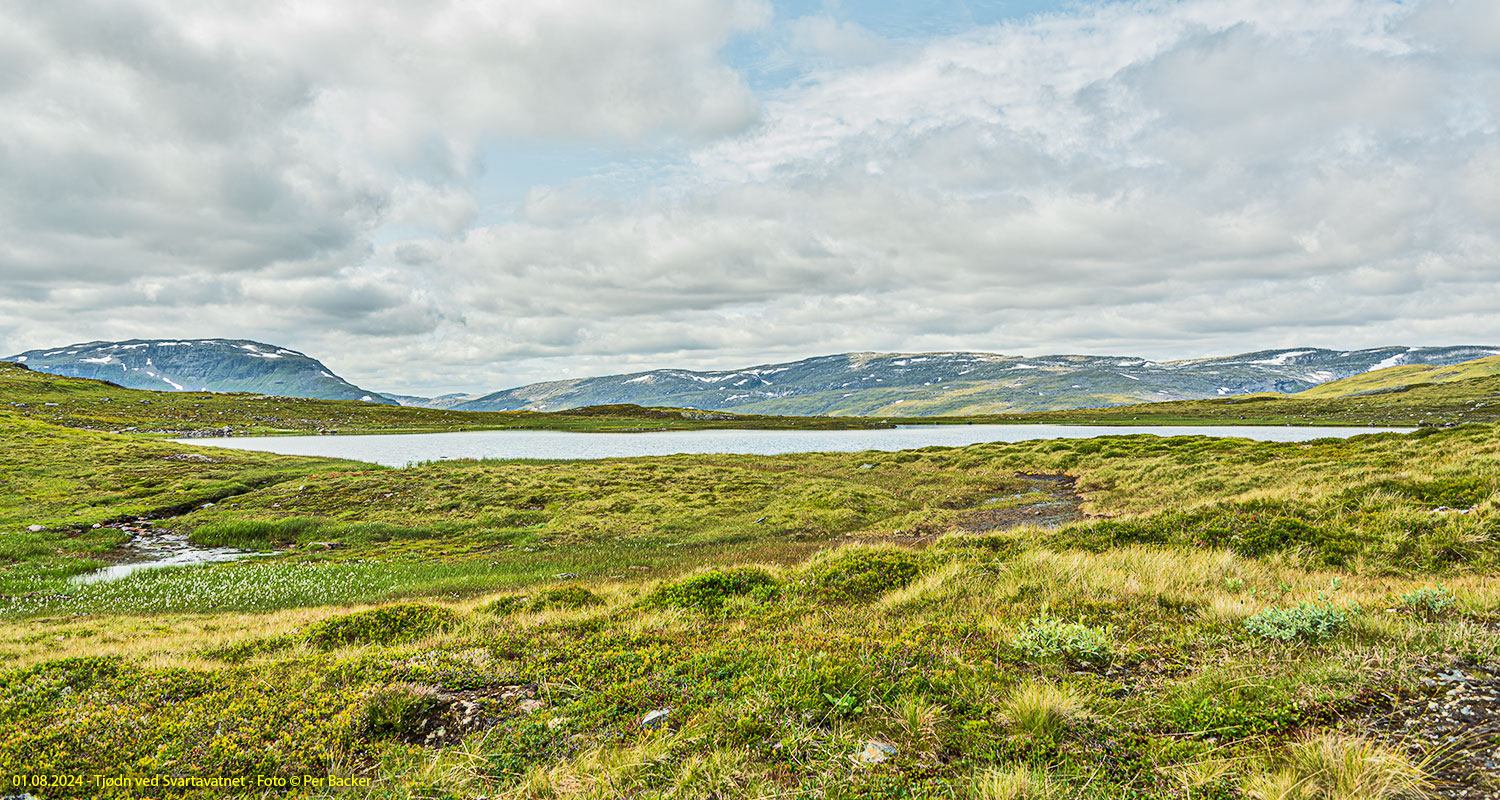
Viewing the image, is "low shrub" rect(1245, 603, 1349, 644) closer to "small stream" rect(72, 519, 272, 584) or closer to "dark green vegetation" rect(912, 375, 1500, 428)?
"small stream" rect(72, 519, 272, 584)

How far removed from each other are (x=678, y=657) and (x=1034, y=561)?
834 centimetres

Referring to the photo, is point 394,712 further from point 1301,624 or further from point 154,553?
point 154,553

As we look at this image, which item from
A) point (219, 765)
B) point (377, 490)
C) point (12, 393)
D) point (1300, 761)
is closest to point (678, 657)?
point (219, 765)

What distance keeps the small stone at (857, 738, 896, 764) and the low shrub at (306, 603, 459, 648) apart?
878cm

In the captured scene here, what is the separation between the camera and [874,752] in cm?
588

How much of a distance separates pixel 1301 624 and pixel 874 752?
588 cm

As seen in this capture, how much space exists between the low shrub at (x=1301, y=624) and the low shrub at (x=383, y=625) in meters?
12.8

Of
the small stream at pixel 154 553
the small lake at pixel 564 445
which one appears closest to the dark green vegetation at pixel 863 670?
the small stream at pixel 154 553

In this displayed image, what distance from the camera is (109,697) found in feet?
27.1

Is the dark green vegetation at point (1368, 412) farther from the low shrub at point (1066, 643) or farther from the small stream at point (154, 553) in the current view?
the small stream at point (154, 553)

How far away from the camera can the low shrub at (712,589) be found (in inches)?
489

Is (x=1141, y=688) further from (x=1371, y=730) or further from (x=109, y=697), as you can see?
(x=109, y=697)

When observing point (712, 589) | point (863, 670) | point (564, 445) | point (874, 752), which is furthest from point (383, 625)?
point (564, 445)

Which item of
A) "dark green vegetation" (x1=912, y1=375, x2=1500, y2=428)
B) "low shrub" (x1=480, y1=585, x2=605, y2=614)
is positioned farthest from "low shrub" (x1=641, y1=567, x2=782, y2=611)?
"dark green vegetation" (x1=912, y1=375, x2=1500, y2=428)
